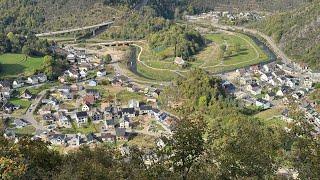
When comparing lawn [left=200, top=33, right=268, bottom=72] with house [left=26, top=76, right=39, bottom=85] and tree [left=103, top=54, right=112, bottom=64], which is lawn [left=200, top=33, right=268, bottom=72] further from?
house [left=26, top=76, right=39, bottom=85]

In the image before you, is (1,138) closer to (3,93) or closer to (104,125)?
(104,125)

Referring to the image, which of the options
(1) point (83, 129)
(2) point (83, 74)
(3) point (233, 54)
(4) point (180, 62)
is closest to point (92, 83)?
(2) point (83, 74)

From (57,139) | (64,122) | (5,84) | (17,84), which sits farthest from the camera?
(17,84)

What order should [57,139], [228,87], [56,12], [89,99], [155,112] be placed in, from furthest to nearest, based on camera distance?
[56,12]
[228,87]
[89,99]
[155,112]
[57,139]

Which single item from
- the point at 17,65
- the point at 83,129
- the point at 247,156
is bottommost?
the point at 83,129

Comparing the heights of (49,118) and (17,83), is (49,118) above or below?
below

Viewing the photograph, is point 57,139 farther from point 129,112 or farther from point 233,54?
point 233,54

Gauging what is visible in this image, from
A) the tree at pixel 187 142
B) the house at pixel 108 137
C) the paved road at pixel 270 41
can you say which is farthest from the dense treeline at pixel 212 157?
the paved road at pixel 270 41
